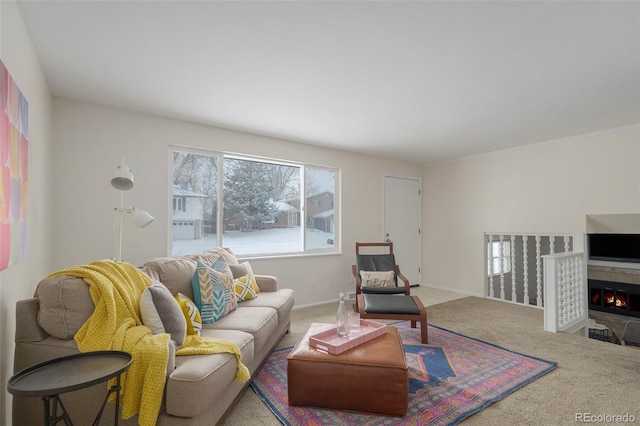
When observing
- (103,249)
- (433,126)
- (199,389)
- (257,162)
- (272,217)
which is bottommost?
(199,389)

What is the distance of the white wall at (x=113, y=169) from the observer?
9.69 feet

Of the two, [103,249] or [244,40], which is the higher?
[244,40]

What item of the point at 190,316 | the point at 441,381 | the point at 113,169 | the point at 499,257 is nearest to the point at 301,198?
the point at 113,169

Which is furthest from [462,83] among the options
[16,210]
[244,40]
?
[16,210]

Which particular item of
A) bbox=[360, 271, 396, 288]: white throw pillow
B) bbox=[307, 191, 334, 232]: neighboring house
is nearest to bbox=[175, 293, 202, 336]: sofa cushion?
bbox=[360, 271, 396, 288]: white throw pillow

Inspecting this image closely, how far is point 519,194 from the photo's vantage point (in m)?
4.73

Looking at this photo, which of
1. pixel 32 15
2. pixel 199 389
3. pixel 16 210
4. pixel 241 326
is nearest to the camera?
pixel 199 389

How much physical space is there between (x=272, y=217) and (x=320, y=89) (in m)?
2.06

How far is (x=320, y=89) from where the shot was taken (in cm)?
273

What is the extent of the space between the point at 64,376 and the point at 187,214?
8.37ft

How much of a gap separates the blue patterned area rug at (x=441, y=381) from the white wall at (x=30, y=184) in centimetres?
146

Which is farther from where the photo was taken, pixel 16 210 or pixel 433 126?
pixel 433 126

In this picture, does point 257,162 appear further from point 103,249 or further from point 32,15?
point 32,15

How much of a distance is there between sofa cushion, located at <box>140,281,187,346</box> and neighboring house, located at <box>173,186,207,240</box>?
180 centimetres
